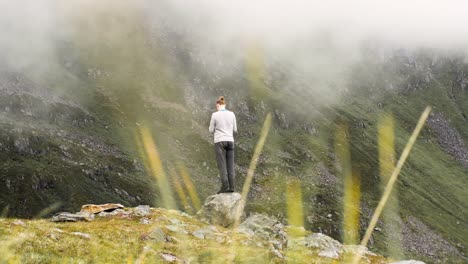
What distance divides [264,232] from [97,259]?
36.4ft

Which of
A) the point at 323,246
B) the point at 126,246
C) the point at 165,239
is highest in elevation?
the point at 126,246

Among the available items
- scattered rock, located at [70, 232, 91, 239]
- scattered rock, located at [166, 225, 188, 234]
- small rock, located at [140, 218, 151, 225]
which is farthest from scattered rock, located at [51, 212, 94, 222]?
scattered rock, located at [70, 232, 91, 239]

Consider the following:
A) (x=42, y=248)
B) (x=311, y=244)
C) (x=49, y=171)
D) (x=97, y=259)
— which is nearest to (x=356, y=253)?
(x=311, y=244)

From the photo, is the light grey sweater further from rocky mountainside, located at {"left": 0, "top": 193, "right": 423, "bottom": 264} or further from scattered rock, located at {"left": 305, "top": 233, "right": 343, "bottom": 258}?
scattered rock, located at {"left": 305, "top": 233, "right": 343, "bottom": 258}

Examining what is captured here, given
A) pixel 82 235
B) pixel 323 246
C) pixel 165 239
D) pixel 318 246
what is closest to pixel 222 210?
pixel 318 246

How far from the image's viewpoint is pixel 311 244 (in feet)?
85.2

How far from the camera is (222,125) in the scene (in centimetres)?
2741

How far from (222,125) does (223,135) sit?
0.66m

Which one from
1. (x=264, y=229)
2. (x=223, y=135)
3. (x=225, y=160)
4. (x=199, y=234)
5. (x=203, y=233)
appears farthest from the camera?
(x=225, y=160)

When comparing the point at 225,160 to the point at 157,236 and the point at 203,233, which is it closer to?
the point at 203,233

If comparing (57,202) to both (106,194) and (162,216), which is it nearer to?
(106,194)

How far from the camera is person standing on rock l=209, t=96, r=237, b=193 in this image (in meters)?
27.3

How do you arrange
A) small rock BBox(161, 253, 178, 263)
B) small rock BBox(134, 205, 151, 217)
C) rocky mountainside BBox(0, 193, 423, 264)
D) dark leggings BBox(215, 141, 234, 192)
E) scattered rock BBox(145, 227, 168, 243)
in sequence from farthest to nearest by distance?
small rock BBox(134, 205, 151, 217)
dark leggings BBox(215, 141, 234, 192)
scattered rock BBox(145, 227, 168, 243)
small rock BBox(161, 253, 178, 263)
rocky mountainside BBox(0, 193, 423, 264)

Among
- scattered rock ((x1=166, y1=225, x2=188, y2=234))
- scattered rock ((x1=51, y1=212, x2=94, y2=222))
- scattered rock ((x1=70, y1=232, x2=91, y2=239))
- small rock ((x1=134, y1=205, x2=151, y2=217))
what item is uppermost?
scattered rock ((x1=70, y1=232, x2=91, y2=239))
